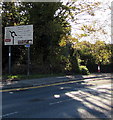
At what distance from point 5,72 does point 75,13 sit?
451 inches

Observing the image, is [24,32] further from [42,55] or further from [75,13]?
[75,13]

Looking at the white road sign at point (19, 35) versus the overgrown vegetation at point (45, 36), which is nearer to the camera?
the white road sign at point (19, 35)

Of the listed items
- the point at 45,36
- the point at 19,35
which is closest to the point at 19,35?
the point at 19,35

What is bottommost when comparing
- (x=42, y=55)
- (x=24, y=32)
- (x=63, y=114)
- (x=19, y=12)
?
(x=63, y=114)

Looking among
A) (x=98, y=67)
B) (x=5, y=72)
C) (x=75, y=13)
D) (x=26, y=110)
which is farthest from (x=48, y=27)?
(x=26, y=110)

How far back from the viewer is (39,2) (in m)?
20.8

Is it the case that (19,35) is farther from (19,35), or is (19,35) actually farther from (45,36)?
(45,36)

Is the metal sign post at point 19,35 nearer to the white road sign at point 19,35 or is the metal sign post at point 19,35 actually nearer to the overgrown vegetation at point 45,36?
the white road sign at point 19,35

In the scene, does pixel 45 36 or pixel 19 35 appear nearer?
pixel 19 35

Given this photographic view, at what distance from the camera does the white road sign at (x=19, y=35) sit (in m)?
18.8

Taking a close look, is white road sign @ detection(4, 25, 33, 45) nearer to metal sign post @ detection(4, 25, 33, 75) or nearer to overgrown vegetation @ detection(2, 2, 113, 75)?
metal sign post @ detection(4, 25, 33, 75)

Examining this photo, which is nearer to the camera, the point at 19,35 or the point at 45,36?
the point at 19,35

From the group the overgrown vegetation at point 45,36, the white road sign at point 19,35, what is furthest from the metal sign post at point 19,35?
the overgrown vegetation at point 45,36

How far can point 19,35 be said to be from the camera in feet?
62.6
